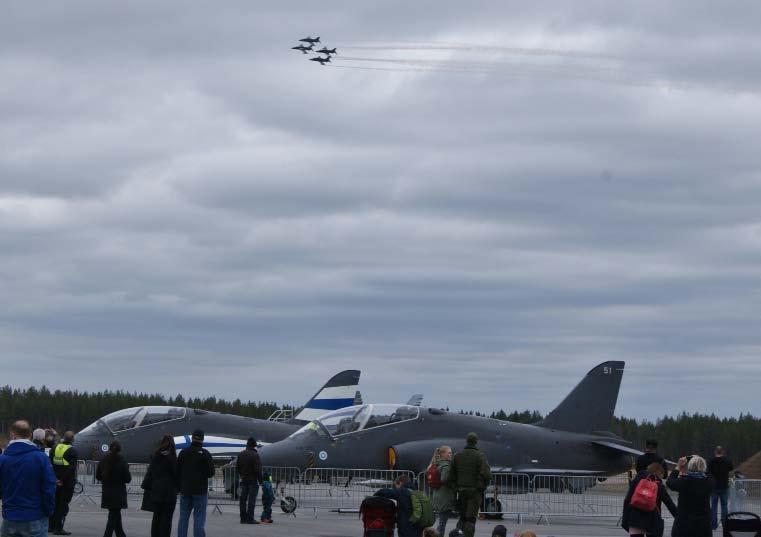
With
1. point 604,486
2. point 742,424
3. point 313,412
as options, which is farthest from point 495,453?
point 742,424

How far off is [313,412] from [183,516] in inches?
1092

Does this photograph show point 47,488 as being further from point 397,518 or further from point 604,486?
point 604,486

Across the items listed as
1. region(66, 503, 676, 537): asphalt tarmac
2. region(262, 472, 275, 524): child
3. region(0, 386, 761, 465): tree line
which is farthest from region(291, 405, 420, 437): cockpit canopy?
region(0, 386, 761, 465): tree line

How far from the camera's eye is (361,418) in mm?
26578

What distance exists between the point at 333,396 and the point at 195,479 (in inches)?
1110

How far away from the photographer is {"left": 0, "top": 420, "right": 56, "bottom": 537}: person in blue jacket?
10.2 m

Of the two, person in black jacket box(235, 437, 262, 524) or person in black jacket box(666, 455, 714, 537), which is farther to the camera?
person in black jacket box(235, 437, 262, 524)

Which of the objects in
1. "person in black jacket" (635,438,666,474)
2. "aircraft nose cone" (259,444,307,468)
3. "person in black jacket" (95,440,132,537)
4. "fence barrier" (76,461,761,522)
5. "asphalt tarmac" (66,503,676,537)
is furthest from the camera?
"aircraft nose cone" (259,444,307,468)

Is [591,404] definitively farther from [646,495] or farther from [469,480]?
[646,495]

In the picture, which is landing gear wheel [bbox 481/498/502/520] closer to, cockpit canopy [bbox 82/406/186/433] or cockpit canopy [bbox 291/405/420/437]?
cockpit canopy [bbox 291/405/420/437]

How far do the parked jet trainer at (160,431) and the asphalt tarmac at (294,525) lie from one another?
616cm

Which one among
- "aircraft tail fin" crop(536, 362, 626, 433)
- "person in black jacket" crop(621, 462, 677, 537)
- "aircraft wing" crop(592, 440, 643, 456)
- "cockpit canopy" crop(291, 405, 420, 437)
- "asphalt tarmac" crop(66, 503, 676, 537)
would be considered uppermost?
"aircraft tail fin" crop(536, 362, 626, 433)

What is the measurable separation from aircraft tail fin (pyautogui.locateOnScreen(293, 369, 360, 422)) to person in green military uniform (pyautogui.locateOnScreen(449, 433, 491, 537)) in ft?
90.0

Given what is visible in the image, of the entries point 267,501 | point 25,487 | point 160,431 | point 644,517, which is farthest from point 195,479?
point 160,431
